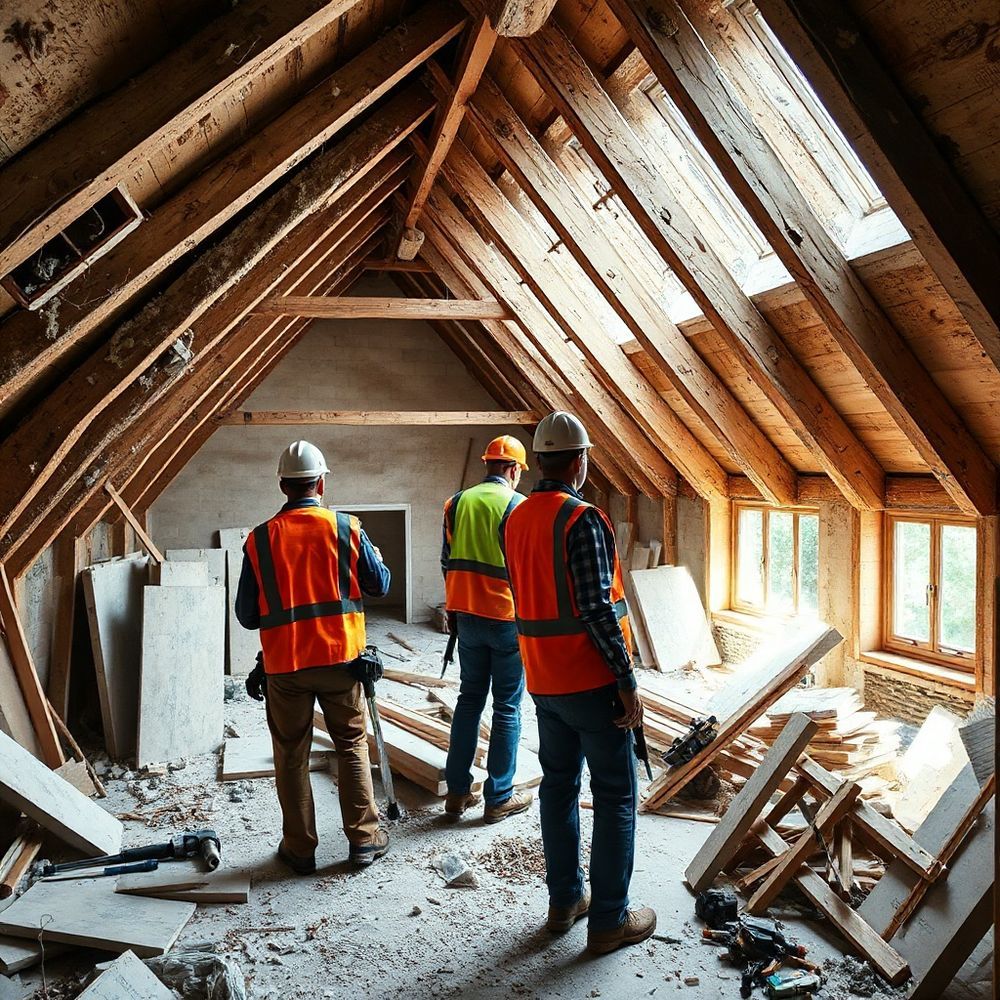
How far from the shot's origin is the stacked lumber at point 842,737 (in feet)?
14.4

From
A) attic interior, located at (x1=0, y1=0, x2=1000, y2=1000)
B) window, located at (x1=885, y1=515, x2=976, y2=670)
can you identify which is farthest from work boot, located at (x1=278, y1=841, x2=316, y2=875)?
window, located at (x1=885, y1=515, x2=976, y2=670)

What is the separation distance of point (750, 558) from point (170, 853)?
17.8 feet

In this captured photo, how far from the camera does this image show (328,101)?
2.98 metres

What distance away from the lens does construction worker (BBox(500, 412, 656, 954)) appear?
8.87ft

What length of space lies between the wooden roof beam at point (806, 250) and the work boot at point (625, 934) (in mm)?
2539

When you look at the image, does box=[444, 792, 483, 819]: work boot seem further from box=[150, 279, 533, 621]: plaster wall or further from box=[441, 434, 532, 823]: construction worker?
box=[150, 279, 533, 621]: plaster wall

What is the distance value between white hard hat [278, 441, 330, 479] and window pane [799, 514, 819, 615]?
4.37 m

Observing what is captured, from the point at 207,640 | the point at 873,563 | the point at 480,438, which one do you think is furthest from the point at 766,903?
the point at 480,438

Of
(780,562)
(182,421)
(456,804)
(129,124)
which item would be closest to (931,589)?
(780,562)

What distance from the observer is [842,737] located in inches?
175

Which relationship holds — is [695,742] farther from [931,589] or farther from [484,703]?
[931,589]

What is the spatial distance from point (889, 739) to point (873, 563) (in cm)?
147

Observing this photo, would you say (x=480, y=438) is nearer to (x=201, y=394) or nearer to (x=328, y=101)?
(x=201, y=394)

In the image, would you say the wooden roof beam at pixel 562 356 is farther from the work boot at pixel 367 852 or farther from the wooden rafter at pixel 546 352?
the work boot at pixel 367 852
